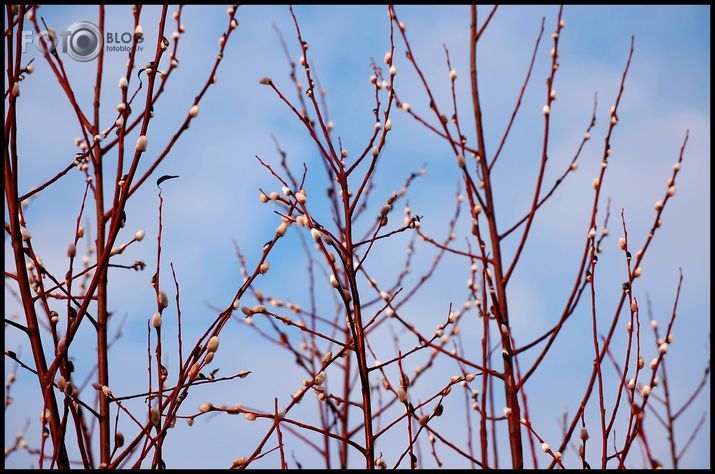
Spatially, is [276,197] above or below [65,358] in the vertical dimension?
above

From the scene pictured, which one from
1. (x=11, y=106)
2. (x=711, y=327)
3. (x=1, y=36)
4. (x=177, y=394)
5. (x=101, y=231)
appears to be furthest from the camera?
(x=711, y=327)

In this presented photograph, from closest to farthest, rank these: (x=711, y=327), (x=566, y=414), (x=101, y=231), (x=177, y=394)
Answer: (x=177, y=394)
(x=101, y=231)
(x=711, y=327)
(x=566, y=414)

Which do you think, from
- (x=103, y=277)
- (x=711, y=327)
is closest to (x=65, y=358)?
(x=103, y=277)

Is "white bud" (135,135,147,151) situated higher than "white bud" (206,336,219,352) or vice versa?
"white bud" (135,135,147,151)

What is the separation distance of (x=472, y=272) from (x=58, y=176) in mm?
1752

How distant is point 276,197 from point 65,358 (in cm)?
71

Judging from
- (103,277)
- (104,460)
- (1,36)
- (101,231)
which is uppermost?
(1,36)

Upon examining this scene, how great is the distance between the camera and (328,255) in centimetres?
180

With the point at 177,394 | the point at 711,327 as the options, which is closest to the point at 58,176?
the point at 177,394

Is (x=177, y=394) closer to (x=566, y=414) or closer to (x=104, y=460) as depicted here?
(x=104, y=460)

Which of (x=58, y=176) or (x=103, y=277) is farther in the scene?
(x=103, y=277)

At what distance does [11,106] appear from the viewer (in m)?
1.72

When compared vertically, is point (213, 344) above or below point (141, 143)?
below

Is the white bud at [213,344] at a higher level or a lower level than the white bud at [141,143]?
lower
